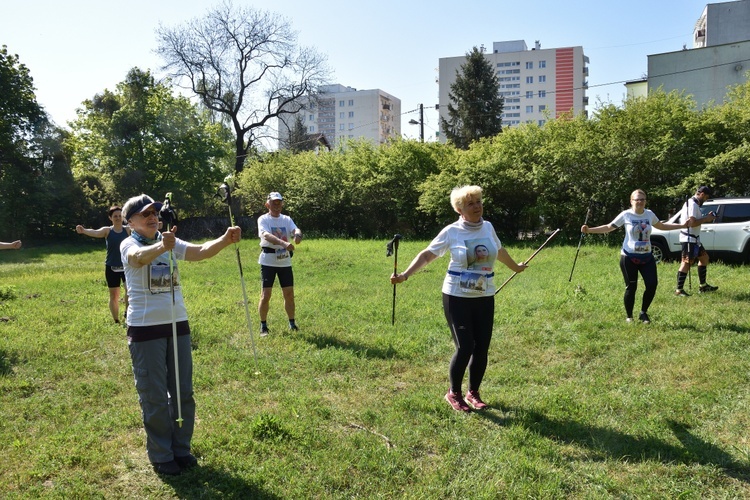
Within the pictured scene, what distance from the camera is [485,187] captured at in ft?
68.3

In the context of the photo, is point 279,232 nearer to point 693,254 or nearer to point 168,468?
point 168,468

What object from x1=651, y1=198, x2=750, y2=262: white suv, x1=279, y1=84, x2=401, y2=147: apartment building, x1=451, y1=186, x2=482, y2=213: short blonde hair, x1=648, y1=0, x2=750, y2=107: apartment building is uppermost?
x1=279, y1=84, x2=401, y2=147: apartment building

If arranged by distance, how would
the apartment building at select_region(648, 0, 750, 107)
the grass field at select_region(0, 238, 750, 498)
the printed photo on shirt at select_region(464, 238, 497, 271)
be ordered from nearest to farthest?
the grass field at select_region(0, 238, 750, 498), the printed photo on shirt at select_region(464, 238, 497, 271), the apartment building at select_region(648, 0, 750, 107)

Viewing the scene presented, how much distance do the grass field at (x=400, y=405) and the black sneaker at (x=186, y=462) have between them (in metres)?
0.13

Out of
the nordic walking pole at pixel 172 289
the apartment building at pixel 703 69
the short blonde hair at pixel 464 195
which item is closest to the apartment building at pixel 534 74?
the apartment building at pixel 703 69

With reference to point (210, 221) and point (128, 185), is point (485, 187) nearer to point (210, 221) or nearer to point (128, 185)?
point (210, 221)

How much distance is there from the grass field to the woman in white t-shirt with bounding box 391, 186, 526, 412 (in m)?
0.60

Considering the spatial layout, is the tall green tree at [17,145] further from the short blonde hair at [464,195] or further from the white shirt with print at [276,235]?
the short blonde hair at [464,195]

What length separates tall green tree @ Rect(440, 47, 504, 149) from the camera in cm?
4397

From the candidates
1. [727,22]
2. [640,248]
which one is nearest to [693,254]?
[640,248]

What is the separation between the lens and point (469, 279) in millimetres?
4809

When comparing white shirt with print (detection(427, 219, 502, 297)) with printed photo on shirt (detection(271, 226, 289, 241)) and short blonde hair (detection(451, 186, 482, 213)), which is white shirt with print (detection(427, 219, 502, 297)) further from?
printed photo on shirt (detection(271, 226, 289, 241))

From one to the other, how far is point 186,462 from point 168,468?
149mm

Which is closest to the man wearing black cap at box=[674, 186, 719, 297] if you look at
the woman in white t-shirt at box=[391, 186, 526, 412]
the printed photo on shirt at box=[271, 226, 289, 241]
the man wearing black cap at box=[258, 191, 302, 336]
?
the woman in white t-shirt at box=[391, 186, 526, 412]
